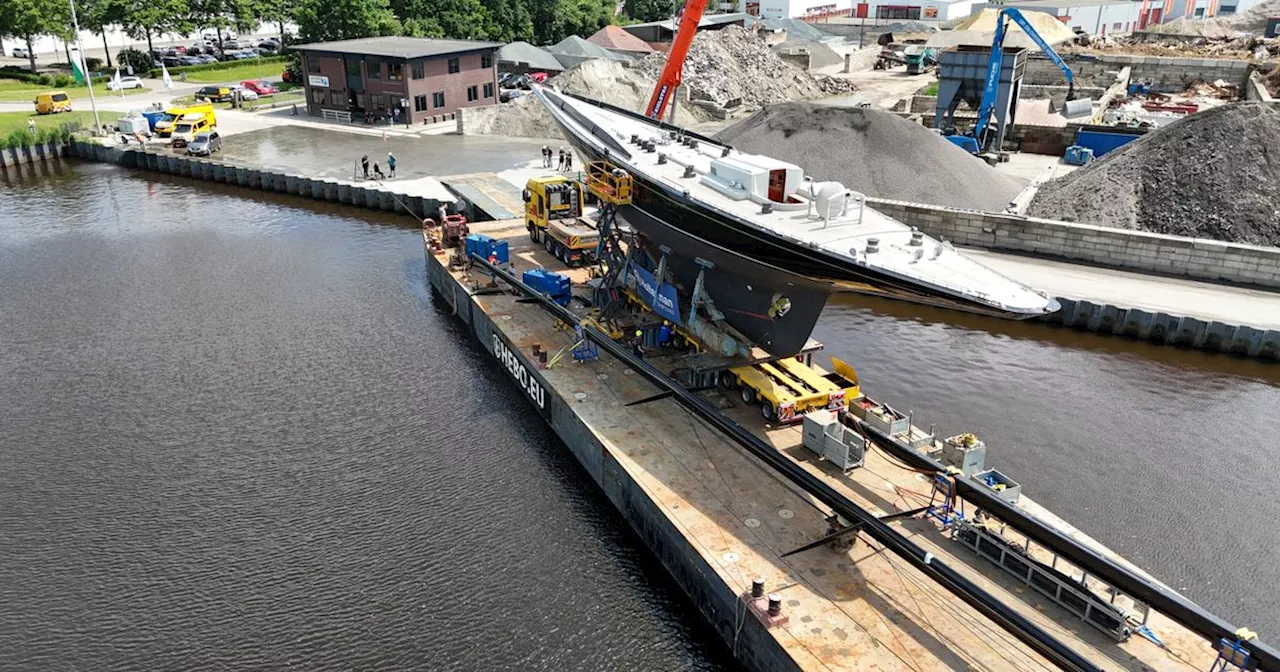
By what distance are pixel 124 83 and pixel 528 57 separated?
1533 inches

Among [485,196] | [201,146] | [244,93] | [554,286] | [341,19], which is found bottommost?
[554,286]

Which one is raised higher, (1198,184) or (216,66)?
(216,66)

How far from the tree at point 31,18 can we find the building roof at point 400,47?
3039cm

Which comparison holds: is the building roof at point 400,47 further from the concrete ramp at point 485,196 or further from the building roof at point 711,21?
the building roof at point 711,21

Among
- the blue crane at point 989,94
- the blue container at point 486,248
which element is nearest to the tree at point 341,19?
the blue crane at point 989,94

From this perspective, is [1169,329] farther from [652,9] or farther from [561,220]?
[652,9]

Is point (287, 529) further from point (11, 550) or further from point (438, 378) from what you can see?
point (438, 378)

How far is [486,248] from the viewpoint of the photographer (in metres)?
35.2

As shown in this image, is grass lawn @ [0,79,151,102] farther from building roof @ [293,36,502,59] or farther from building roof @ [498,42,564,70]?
building roof @ [498,42,564,70]

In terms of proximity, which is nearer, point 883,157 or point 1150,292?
point 1150,292

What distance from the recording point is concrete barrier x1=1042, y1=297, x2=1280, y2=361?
3028 cm

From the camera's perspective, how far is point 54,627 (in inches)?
725

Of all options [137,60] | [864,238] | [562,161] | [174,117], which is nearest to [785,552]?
[864,238]

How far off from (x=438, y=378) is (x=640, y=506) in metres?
11.7
